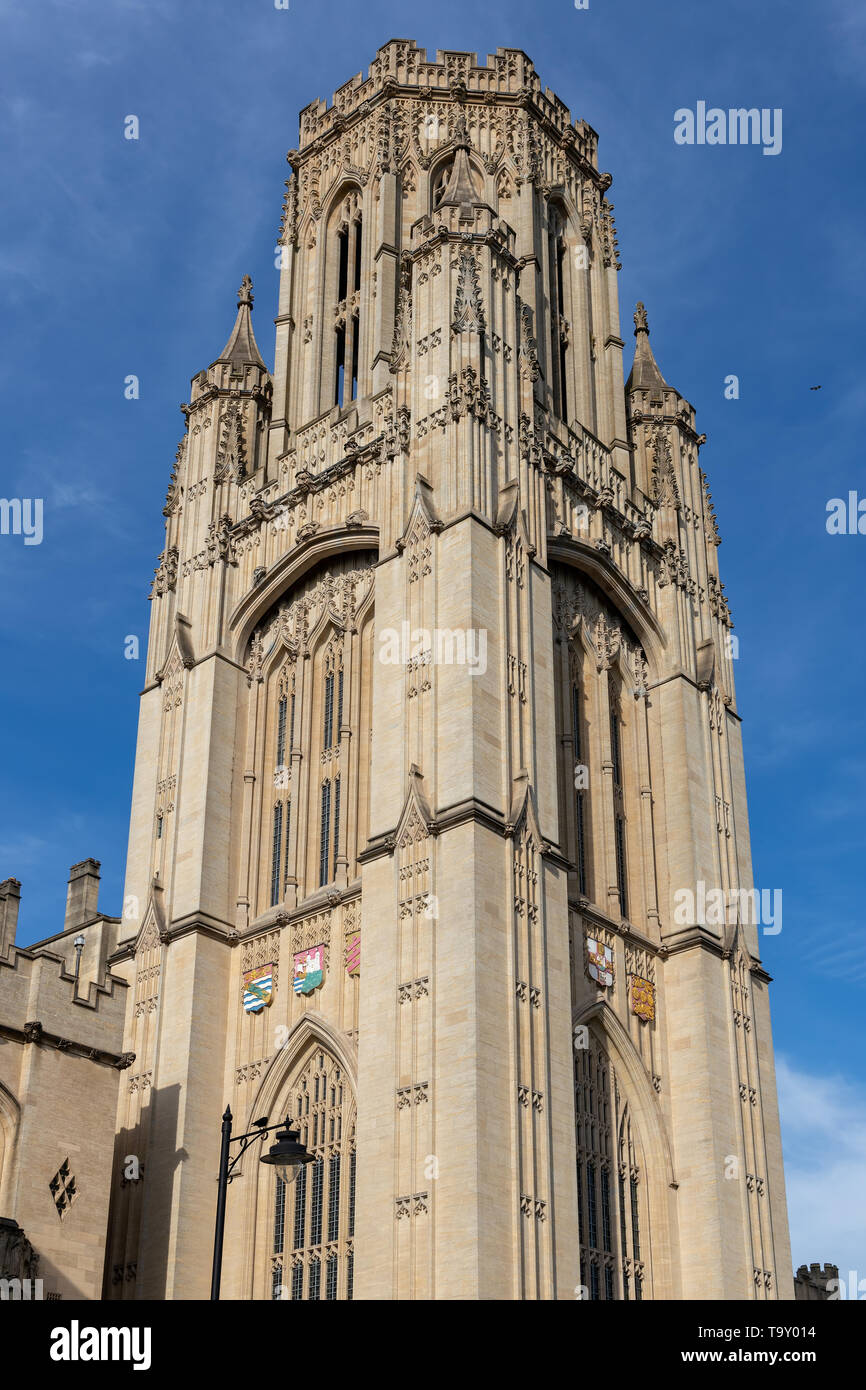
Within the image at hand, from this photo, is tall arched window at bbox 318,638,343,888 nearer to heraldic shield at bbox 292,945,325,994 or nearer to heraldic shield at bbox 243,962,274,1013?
heraldic shield at bbox 292,945,325,994

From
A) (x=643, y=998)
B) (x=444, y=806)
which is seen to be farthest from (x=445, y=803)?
(x=643, y=998)

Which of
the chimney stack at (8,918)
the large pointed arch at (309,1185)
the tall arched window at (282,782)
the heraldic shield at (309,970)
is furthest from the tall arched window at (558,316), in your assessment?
the chimney stack at (8,918)

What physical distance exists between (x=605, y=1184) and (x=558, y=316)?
2344cm

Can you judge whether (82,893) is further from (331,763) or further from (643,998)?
(643,998)

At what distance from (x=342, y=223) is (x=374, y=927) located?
2369cm

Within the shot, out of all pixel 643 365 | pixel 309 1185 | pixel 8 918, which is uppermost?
pixel 643 365

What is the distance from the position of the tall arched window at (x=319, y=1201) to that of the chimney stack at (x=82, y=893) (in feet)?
48.0

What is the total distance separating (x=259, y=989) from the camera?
34.4m

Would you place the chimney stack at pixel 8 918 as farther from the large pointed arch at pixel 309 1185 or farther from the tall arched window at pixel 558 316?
the tall arched window at pixel 558 316

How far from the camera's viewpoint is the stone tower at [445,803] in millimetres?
29219

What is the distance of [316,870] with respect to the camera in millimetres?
35625

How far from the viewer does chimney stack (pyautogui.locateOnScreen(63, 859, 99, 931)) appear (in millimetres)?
45781
